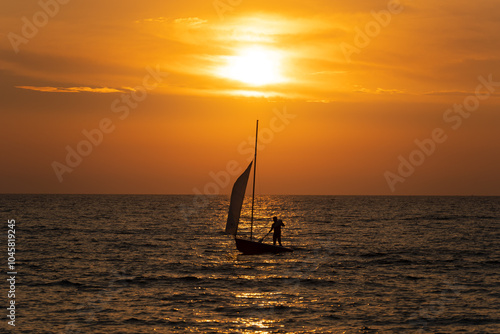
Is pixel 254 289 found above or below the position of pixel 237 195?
below

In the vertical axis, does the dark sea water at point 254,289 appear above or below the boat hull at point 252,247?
below

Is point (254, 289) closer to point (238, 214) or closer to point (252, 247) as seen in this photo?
point (252, 247)

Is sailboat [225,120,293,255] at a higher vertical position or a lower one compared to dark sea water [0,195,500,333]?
higher

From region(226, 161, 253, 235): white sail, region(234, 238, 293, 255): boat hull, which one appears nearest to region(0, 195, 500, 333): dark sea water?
region(234, 238, 293, 255): boat hull

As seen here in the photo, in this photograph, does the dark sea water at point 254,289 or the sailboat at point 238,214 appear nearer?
the dark sea water at point 254,289

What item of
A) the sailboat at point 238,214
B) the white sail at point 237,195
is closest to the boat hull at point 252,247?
the sailboat at point 238,214

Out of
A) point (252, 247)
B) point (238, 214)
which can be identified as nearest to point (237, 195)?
point (238, 214)

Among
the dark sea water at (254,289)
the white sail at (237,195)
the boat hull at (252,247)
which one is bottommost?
the dark sea water at (254,289)

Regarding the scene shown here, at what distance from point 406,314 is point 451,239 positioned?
137ft

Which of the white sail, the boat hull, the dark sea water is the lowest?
the dark sea water

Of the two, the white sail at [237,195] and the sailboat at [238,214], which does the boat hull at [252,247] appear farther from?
the white sail at [237,195]

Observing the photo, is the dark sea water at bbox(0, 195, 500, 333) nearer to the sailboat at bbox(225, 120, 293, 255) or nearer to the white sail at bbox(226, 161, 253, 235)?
the sailboat at bbox(225, 120, 293, 255)

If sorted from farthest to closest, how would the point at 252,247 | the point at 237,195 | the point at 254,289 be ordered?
the point at 237,195 < the point at 252,247 < the point at 254,289

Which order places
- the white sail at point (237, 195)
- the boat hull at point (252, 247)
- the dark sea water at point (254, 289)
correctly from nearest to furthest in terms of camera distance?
the dark sea water at point (254, 289)
the boat hull at point (252, 247)
the white sail at point (237, 195)
